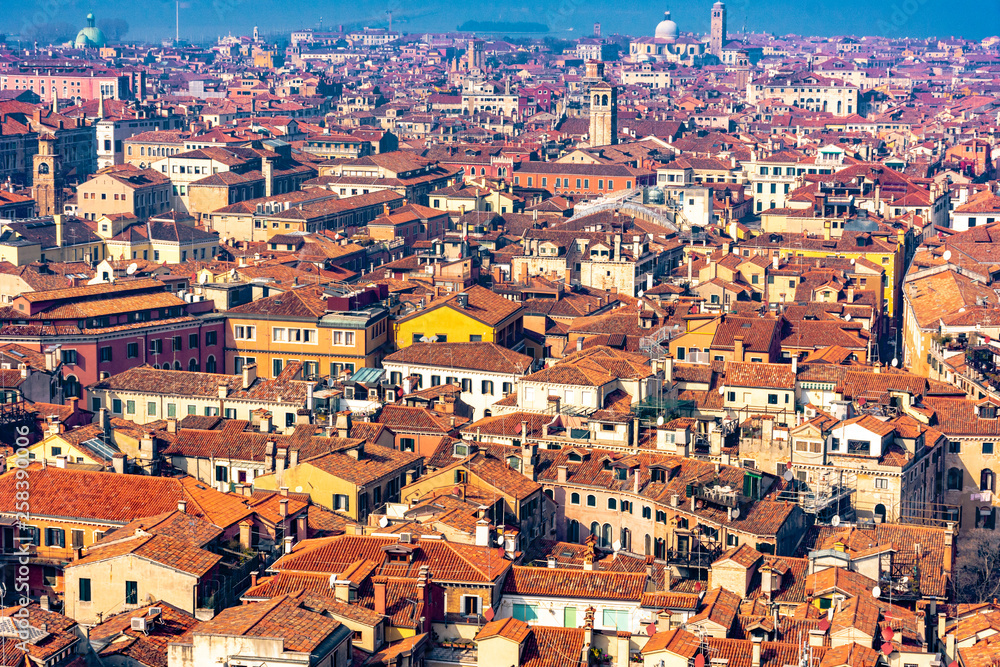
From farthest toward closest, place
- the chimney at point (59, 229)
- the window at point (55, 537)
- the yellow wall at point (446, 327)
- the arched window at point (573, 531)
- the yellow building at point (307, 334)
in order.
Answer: the chimney at point (59, 229) < the yellow building at point (307, 334) < the yellow wall at point (446, 327) < the arched window at point (573, 531) < the window at point (55, 537)

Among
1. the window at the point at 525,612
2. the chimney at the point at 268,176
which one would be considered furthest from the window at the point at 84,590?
the chimney at the point at 268,176

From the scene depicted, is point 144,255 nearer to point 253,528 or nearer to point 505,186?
point 505,186

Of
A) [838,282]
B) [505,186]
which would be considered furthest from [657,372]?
[505,186]

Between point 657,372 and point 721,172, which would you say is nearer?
point 657,372

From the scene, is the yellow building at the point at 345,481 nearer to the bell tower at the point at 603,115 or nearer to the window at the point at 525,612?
the window at the point at 525,612

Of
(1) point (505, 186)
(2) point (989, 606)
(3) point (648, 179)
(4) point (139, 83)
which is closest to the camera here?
(2) point (989, 606)
